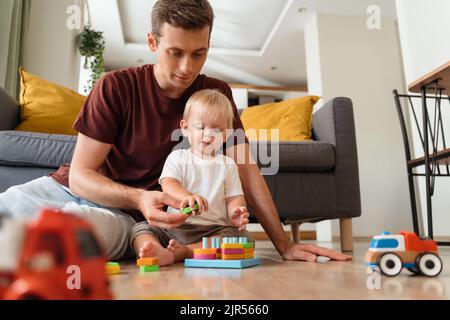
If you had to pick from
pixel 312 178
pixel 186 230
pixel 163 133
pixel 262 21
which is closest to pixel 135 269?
pixel 186 230

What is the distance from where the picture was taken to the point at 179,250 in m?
0.97

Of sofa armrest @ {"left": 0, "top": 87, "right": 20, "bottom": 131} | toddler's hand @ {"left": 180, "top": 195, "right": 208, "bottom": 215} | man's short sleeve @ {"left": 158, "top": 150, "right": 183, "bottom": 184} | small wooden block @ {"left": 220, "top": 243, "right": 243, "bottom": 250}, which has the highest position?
sofa armrest @ {"left": 0, "top": 87, "right": 20, "bottom": 131}

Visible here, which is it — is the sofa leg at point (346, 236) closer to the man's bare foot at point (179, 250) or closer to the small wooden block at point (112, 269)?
the man's bare foot at point (179, 250)

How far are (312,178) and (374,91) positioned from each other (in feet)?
7.62

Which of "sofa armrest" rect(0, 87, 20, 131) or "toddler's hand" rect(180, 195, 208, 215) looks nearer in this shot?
"toddler's hand" rect(180, 195, 208, 215)

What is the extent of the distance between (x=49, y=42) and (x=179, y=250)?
255 cm

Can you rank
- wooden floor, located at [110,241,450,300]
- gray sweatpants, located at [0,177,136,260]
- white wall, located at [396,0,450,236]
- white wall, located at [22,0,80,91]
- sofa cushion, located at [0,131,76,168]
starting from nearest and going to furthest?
1. wooden floor, located at [110,241,450,300]
2. gray sweatpants, located at [0,177,136,260]
3. sofa cushion, located at [0,131,76,168]
4. white wall, located at [396,0,450,236]
5. white wall, located at [22,0,80,91]

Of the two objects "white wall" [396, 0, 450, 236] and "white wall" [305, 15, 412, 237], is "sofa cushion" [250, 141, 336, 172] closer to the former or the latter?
"white wall" [396, 0, 450, 236]

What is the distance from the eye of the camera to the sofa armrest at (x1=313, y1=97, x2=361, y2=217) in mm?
1792

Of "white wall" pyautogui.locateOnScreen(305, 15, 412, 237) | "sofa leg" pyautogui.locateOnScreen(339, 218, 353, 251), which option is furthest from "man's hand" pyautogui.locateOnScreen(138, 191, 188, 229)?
"white wall" pyautogui.locateOnScreen(305, 15, 412, 237)

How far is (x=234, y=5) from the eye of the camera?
3.98 meters

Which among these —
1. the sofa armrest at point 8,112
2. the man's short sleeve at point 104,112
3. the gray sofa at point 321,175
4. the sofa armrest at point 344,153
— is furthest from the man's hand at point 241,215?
the sofa armrest at point 8,112

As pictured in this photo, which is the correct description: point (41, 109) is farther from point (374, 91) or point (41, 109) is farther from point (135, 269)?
point (374, 91)

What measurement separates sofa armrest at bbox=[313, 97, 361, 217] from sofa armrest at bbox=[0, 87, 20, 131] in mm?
1470
